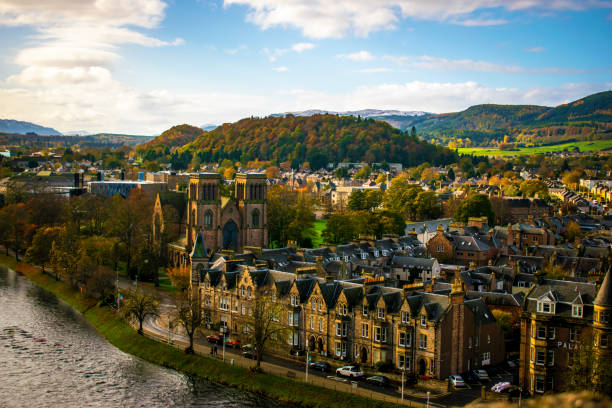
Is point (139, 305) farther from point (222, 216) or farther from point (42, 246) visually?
point (42, 246)

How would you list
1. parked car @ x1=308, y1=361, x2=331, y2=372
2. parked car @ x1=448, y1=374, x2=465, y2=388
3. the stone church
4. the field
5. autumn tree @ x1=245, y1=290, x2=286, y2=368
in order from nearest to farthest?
1. parked car @ x1=448, y1=374, x2=465, y2=388
2. parked car @ x1=308, y1=361, x2=331, y2=372
3. autumn tree @ x1=245, y1=290, x2=286, y2=368
4. the stone church
5. the field

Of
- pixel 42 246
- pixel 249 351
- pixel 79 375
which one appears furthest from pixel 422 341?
pixel 42 246

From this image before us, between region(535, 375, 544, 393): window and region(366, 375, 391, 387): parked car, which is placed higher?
region(535, 375, 544, 393): window

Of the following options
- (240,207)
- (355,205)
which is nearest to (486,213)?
(355,205)

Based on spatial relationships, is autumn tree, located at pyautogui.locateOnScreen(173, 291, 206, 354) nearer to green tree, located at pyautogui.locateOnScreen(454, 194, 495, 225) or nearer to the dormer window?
the dormer window

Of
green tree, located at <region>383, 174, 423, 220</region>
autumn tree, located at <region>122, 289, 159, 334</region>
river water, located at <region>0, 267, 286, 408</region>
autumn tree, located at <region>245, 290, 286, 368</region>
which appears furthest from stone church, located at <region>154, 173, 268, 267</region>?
green tree, located at <region>383, 174, 423, 220</region>

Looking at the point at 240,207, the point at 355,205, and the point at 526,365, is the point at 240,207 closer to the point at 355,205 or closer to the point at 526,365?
the point at 355,205
